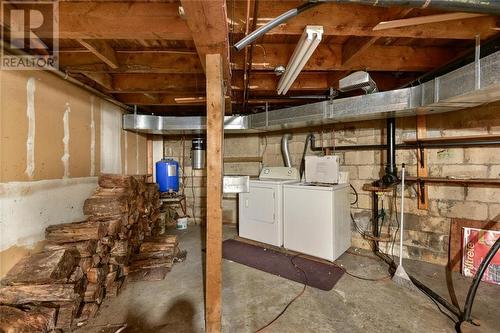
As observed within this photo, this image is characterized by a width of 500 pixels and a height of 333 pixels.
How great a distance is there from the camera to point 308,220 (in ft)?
9.10

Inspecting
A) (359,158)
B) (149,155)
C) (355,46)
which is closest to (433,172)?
(359,158)

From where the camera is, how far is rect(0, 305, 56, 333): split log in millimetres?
1311

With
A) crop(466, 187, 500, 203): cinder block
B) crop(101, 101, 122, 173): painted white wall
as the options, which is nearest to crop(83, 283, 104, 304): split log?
crop(101, 101, 122, 173): painted white wall

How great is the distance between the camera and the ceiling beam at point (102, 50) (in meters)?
1.59

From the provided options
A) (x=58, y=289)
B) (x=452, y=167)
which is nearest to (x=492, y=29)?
(x=452, y=167)

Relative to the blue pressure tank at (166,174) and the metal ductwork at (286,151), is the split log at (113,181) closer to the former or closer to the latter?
the blue pressure tank at (166,174)

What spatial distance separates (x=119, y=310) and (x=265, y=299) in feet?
4.18

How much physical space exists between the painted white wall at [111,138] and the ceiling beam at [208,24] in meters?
2.02

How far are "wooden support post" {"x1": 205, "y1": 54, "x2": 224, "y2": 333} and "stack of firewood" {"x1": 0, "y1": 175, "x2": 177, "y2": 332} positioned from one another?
39.6 inches

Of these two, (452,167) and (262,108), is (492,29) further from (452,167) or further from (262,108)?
(262,108)

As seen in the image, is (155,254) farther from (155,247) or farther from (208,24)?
(208,24)

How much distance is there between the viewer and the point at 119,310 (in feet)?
6.04

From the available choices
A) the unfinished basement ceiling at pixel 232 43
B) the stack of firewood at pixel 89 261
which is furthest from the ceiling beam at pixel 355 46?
the stack of firewood at pixel 89 261

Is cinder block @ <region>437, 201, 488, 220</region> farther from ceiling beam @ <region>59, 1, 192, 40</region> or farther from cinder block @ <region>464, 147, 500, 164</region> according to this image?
ceiling beam @ <region>59, 1, 192, 40</region>
